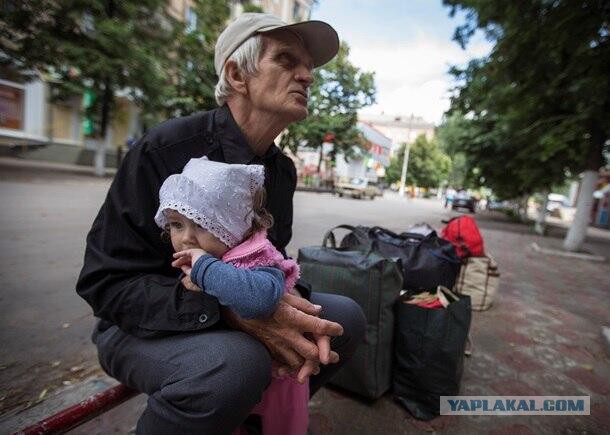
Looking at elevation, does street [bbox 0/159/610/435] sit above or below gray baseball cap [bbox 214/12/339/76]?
below

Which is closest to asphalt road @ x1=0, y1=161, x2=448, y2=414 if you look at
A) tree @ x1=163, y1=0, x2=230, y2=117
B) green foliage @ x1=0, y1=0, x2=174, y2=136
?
green foliage @ x1=0, y1=0, x2=174, y2=136

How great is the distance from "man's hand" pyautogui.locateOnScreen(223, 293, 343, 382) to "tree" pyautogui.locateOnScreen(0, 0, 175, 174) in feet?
47.9

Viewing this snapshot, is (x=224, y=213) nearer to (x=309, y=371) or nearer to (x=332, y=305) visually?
(x=309, y=371)

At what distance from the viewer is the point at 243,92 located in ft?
5.07

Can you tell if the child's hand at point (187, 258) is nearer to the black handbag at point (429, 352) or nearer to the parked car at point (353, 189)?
the black handbag at point (429, 352)

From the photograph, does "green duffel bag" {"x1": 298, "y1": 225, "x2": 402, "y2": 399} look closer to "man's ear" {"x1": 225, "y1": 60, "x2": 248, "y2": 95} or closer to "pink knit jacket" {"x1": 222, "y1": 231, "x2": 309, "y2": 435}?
"pink knit jacket" {"x1": 222, "y1": 231, "x2": 309, "y2": 435}

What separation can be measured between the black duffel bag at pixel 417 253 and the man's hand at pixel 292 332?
1.62 metres

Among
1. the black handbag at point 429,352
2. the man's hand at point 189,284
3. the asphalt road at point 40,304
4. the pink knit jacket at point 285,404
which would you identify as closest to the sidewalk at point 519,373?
the black handbag at point 429,352

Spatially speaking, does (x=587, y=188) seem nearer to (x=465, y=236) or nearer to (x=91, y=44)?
(x=465, y=236)

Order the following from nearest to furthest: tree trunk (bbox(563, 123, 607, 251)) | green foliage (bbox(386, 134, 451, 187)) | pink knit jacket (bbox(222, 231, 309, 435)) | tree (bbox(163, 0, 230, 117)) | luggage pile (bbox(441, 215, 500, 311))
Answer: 1. pink knit jacket (bbox(222, 231, 309, 435))
2. luggage pile (bbox(441, 215, 500, 311))
3. tree trunk (bbox(563, 123, 607, 251))
4. tree (bbox(163, 0, 230, 117))
5. green foliage (bbox(386, 134, 451, 187))

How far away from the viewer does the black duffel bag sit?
114 inches

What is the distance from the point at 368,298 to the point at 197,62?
1915 centimetres

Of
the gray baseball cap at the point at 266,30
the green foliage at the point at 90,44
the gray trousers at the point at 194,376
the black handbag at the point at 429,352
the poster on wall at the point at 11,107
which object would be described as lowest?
the black handbag at the point at 429,352

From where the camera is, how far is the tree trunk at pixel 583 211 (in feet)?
29.9
